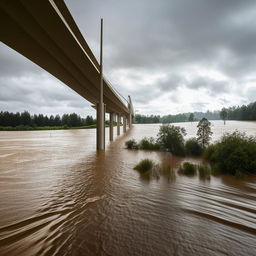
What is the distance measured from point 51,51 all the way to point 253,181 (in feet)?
34.1

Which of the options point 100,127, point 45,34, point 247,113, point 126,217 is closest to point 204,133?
point 100,127

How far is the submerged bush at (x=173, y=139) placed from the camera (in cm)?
1142

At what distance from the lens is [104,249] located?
84.0 inches

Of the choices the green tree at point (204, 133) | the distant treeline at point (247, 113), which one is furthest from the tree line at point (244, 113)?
the green tree at point (204, 133)

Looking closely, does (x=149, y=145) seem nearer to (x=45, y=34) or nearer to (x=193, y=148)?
(x=193, y=148)

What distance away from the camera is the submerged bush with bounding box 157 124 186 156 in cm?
1142

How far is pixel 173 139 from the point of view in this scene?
1216 centimetres

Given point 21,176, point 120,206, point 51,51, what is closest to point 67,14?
point 51,51

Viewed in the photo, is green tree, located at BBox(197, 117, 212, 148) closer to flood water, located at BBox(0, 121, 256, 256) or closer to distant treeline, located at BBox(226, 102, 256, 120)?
flood water, located at BBox(0, 121, 256, 256)

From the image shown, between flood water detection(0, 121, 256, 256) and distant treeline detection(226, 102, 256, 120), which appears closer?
flood water detection(0, 121, 256, 256)

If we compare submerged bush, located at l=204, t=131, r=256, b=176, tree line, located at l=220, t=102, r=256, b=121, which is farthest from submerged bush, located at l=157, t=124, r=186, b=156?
tree line, located at l=220, t=102, r=256, b=121

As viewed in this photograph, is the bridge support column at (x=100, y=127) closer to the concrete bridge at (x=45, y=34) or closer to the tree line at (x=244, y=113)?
the concrete bridge at (x=45, y=34)

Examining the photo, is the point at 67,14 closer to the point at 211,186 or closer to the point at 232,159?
the point at 211,186

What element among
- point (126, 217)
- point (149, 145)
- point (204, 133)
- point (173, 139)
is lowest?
point (149, 145)
